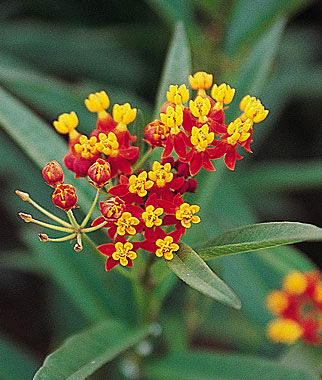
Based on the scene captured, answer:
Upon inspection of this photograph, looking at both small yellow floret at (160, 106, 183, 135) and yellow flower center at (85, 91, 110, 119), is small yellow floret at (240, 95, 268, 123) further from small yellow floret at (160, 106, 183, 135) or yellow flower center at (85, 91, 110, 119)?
yellow flower center at (85, 91, 110, 119)

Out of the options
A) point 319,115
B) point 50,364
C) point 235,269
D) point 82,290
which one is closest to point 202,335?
point 235,269

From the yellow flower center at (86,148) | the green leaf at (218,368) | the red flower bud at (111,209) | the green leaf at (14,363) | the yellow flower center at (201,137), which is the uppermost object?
the yellow flower center at (201,137)

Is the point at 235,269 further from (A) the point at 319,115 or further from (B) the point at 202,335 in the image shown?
(A) the point at 319,115

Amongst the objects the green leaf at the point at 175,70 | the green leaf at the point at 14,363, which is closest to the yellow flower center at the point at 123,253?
the green leaf at the point at 175,70

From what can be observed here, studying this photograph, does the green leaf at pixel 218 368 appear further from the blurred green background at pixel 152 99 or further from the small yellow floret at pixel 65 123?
the small yellow floret at pixel 65 123

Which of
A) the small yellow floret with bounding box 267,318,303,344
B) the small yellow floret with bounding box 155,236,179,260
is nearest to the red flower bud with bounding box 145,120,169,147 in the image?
the small yellow floret with bounding box 155,236,179,260

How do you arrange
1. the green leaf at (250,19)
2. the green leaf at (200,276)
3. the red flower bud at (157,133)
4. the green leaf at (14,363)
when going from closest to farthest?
1. the green leaf at (200,276)
2. the red flower bud at (157,133)
3. the green leaf at (14,363)
4. the green leaf at (250,19)

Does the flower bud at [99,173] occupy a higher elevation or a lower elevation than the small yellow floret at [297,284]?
higher
